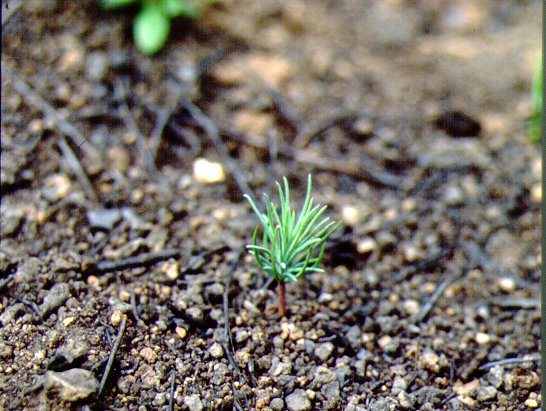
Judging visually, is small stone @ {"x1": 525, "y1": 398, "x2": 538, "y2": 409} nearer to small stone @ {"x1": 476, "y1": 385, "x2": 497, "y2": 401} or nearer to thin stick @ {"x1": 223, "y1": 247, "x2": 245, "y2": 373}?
small stone @ {"x1": 476, "y1": 385, "x2": 497, "y2": 401}

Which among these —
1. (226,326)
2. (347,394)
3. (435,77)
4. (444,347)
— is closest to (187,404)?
(226,326)

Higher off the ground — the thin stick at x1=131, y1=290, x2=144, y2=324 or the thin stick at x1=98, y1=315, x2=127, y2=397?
the thin stick at x1=131, y1=290, x2=144, y2=324

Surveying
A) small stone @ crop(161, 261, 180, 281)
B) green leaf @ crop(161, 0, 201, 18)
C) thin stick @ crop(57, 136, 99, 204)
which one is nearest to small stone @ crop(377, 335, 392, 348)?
small stone @ crop(161, 261, 180, 281)

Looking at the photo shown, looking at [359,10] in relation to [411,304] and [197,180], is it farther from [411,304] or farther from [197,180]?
[411,304]

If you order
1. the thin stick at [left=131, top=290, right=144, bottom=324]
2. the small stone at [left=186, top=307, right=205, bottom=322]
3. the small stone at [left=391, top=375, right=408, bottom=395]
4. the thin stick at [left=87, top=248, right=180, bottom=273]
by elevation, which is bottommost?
the small stone at [left=391, top=375, right=408, bottom=395]

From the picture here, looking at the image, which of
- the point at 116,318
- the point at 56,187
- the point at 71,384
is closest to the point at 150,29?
the point at 56,187

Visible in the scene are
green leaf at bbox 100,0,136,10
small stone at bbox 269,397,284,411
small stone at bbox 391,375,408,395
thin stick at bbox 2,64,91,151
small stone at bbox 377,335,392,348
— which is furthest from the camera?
green leaf at bbox 100,0,136,10
